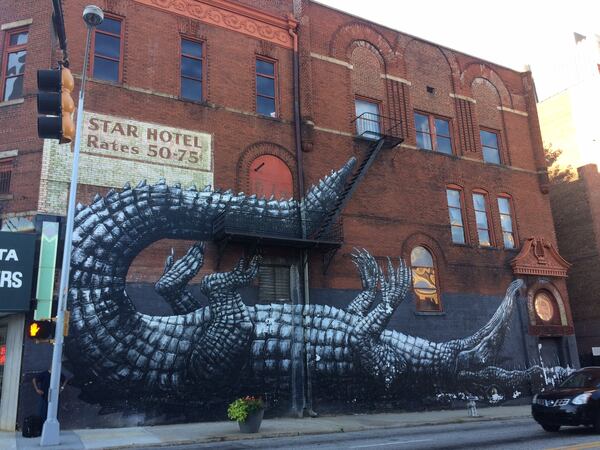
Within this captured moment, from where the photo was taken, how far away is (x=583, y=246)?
31234 mm

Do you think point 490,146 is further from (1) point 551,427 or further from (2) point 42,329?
(2) point 42,329

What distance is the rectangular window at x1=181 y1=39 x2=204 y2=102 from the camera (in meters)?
19.9

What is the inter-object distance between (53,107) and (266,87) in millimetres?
13594

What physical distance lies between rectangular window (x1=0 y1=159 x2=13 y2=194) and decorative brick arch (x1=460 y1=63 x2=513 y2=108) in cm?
2011

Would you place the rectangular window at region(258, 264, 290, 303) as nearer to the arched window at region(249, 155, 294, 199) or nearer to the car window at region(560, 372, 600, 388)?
the arched window at region(249, 155, 294, 199)

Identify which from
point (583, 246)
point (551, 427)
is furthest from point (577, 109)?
point (551, 427)

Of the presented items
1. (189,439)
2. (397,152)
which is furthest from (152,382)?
(397,152)

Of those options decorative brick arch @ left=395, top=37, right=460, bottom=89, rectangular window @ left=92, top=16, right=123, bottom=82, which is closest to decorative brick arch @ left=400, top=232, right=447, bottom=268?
decorative brick arch @ left=395, top=37, right=460, bottom=89

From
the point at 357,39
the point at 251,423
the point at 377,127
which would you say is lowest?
the point at 251,423

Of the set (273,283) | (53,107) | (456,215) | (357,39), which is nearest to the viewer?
(53,107)

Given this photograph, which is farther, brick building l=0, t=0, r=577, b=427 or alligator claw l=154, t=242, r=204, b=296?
alligator claw l=154, t=242, r=204, b=296

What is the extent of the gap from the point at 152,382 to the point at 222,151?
8.00 meters

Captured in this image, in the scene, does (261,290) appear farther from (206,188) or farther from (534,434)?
(534,434)

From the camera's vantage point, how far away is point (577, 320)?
31250 mm
